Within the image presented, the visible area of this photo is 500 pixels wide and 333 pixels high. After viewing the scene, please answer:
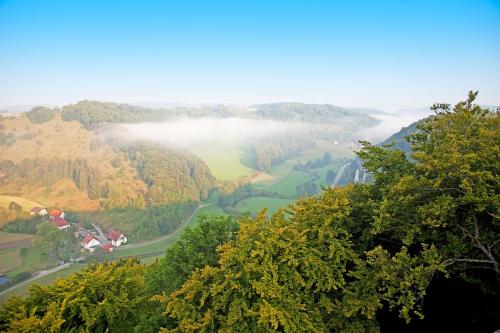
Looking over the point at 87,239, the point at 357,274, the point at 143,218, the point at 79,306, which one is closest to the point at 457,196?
the point at 357,274

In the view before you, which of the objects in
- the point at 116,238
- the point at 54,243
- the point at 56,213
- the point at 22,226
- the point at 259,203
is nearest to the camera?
the point at 54,243

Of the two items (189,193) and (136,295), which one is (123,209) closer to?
(189,193)

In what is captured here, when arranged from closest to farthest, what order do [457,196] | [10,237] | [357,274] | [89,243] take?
1. [357,274]
2. [457,196]
3. [89,243]
4. [10,237]

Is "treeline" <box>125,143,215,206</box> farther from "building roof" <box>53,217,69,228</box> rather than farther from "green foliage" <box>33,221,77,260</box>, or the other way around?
"green foliage" <box>33,221,77,260</box>

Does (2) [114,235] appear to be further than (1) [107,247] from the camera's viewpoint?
→ Yes

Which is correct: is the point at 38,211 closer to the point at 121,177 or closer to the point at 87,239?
the point at 87,239

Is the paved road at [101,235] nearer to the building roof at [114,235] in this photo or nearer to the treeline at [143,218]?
the building roof at [114,235]

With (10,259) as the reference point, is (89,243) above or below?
below

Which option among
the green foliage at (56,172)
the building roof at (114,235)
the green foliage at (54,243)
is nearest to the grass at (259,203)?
the building roof at (114,235)
